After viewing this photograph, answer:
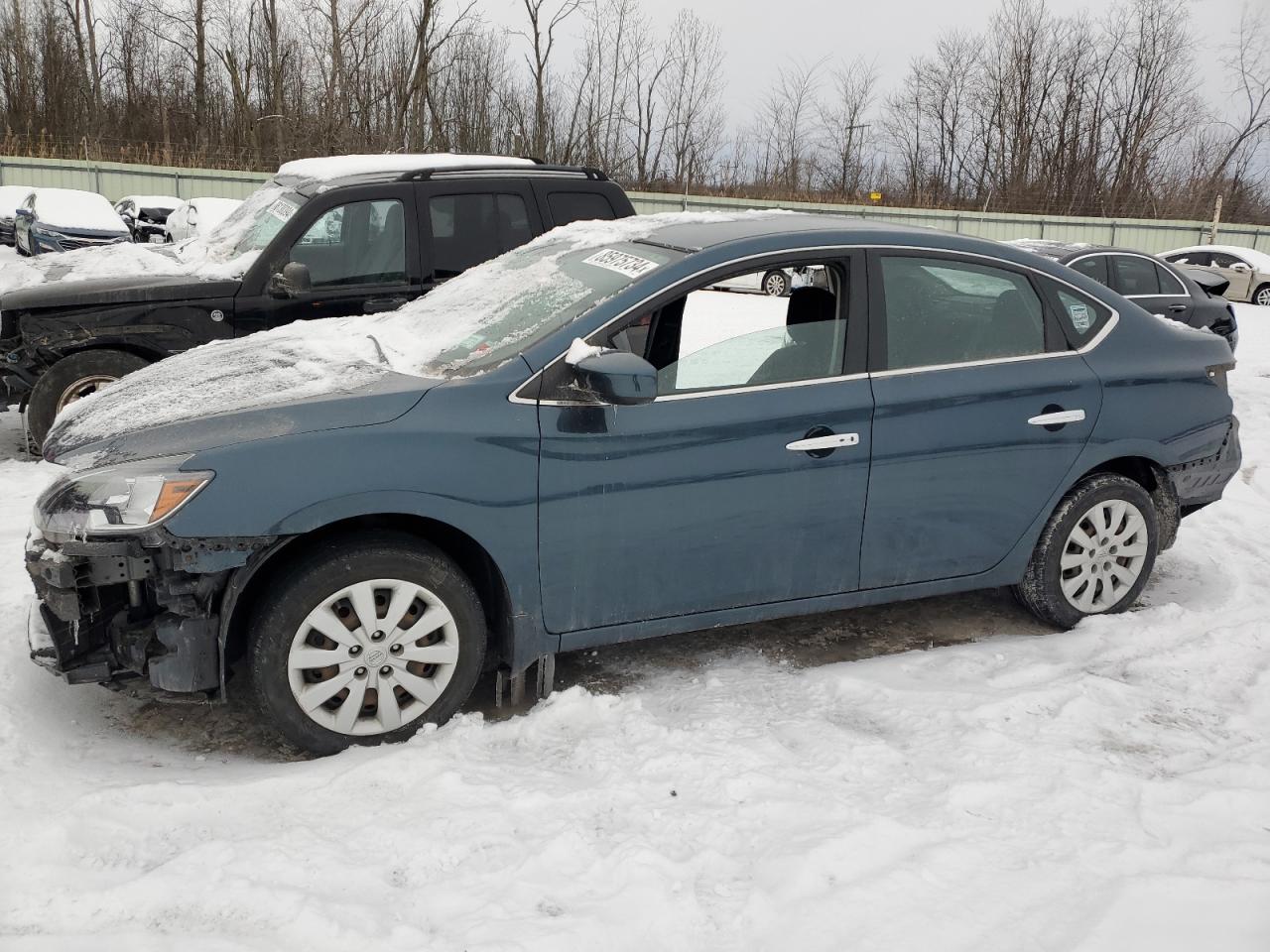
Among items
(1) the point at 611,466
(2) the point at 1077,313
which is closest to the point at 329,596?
(1) the point at 611,466

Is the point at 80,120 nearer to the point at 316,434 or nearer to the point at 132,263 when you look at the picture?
the point at 132,263

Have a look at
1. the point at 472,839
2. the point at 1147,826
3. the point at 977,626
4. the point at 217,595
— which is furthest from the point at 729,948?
the point at 977,626

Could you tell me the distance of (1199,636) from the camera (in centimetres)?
468

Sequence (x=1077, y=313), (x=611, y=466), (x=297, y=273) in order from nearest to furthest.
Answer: (x=611, y=466)
(x=1077, y=313)
(x=297, y=273)

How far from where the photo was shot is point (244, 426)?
342 centimetres

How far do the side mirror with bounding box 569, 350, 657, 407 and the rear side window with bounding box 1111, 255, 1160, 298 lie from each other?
34.7 ft

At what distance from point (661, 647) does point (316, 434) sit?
5.90 ft

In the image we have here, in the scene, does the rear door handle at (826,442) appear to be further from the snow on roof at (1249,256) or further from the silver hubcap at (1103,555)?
the snow on roof at (1249,256)

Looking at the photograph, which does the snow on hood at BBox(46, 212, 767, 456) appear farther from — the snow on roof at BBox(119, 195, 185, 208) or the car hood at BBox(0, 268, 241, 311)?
the snow on roof at BBox(119, 195, 185, 208)

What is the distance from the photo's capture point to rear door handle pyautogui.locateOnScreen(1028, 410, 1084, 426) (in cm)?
445

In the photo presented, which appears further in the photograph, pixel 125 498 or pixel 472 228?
pixel 472 228

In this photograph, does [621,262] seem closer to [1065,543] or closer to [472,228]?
[1065,543]

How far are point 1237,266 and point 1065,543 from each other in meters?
22.0

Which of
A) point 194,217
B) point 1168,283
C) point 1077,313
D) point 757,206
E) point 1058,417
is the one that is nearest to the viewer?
point 1058,417
